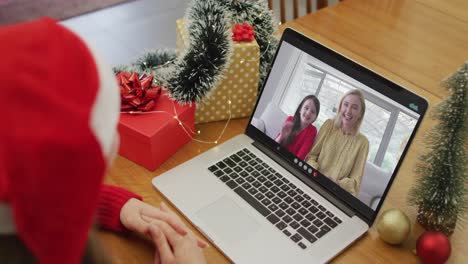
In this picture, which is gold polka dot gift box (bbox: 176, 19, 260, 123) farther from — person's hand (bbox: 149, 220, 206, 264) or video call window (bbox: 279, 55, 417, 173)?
person's hand (bbox: 149, 220, 206, 264)

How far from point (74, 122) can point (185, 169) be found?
531 millimetres

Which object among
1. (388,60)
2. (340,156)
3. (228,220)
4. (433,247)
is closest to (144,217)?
(228,220)

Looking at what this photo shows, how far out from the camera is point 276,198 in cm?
94

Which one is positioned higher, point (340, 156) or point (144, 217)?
point (340, 156)

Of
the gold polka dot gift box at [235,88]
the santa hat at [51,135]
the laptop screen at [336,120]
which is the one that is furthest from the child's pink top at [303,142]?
the santa hat at [51,135]

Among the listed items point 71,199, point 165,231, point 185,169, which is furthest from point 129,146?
point 71,199

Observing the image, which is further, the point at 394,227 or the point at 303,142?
the point at 303,142

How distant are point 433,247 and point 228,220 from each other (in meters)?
0.34

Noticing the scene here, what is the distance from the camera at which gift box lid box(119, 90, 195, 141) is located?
97 cm

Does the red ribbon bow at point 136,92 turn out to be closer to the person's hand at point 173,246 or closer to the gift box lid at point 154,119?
the gift box lid at point 154,119

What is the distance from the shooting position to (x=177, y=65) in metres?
1.05

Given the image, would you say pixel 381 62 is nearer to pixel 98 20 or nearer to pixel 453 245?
pixel 453 245

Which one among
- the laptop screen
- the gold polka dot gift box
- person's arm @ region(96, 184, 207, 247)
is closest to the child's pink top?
the laptop screen

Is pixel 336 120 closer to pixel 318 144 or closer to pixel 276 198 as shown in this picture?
pixel 318 144
